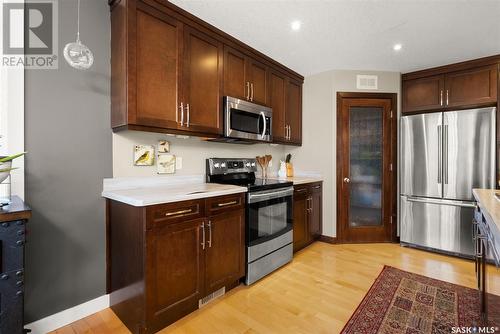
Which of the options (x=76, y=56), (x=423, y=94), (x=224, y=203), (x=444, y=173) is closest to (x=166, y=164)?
(x=224, y=203)

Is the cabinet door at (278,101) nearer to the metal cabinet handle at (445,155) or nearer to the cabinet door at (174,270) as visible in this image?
the cabinet door at (174,270)

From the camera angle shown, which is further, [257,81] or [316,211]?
[316,211]

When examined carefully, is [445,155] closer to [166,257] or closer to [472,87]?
[472,87]

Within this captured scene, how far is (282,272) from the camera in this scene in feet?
8.50

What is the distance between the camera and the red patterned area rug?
5.61 ft

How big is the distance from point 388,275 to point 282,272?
110 cm

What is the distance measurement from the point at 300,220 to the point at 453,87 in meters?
2.69

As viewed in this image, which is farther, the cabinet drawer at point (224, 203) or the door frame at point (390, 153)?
the door frame at point (390, 153)

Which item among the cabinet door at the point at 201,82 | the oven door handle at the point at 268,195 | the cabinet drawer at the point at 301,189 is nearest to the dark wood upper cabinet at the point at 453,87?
the cabinet drawer at the point at 301,189

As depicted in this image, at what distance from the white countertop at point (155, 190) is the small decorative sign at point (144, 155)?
15 centimetres

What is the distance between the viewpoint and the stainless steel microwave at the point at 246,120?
244cm

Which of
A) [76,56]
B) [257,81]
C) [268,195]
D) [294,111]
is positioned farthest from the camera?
[294,111]

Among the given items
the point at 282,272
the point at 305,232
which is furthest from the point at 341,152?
the point at 282,272

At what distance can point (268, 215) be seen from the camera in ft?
8.11
